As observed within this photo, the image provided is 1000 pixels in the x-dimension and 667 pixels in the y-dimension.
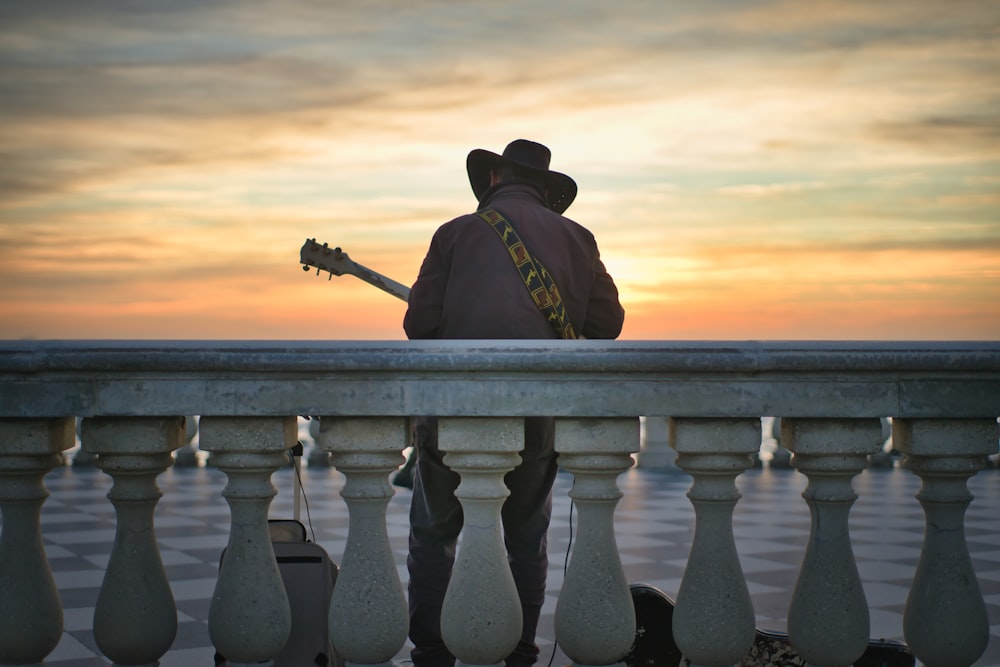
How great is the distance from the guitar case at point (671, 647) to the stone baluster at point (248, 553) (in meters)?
0.95

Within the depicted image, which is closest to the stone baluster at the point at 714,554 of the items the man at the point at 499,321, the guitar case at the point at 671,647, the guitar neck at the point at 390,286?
the guitar case at the point at 671,647

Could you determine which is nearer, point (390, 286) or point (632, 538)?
point (390, 286)

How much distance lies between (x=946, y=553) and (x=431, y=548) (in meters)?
1.53

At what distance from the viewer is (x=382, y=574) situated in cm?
247

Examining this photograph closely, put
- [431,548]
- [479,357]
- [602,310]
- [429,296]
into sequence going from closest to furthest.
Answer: [479,357], [431,548], [429,296], [602,310]

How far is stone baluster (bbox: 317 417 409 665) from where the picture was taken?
8.03ft

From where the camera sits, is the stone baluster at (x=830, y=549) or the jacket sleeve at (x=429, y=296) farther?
the jacket sleeve at (x=429, y=296)

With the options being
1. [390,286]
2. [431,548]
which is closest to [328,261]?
[390,286]

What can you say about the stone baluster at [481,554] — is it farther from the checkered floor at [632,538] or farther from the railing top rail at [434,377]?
the checkered floor at [632,538]

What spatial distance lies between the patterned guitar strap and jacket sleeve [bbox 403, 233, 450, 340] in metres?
0.21

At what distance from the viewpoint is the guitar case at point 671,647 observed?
2.91 metres

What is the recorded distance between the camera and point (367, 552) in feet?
8.13

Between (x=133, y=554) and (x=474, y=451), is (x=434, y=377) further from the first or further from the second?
(x=133, y=554)

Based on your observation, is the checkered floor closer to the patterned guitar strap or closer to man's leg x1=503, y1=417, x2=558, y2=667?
man's leg x1=503, y1=417, x2=558, y2=667
